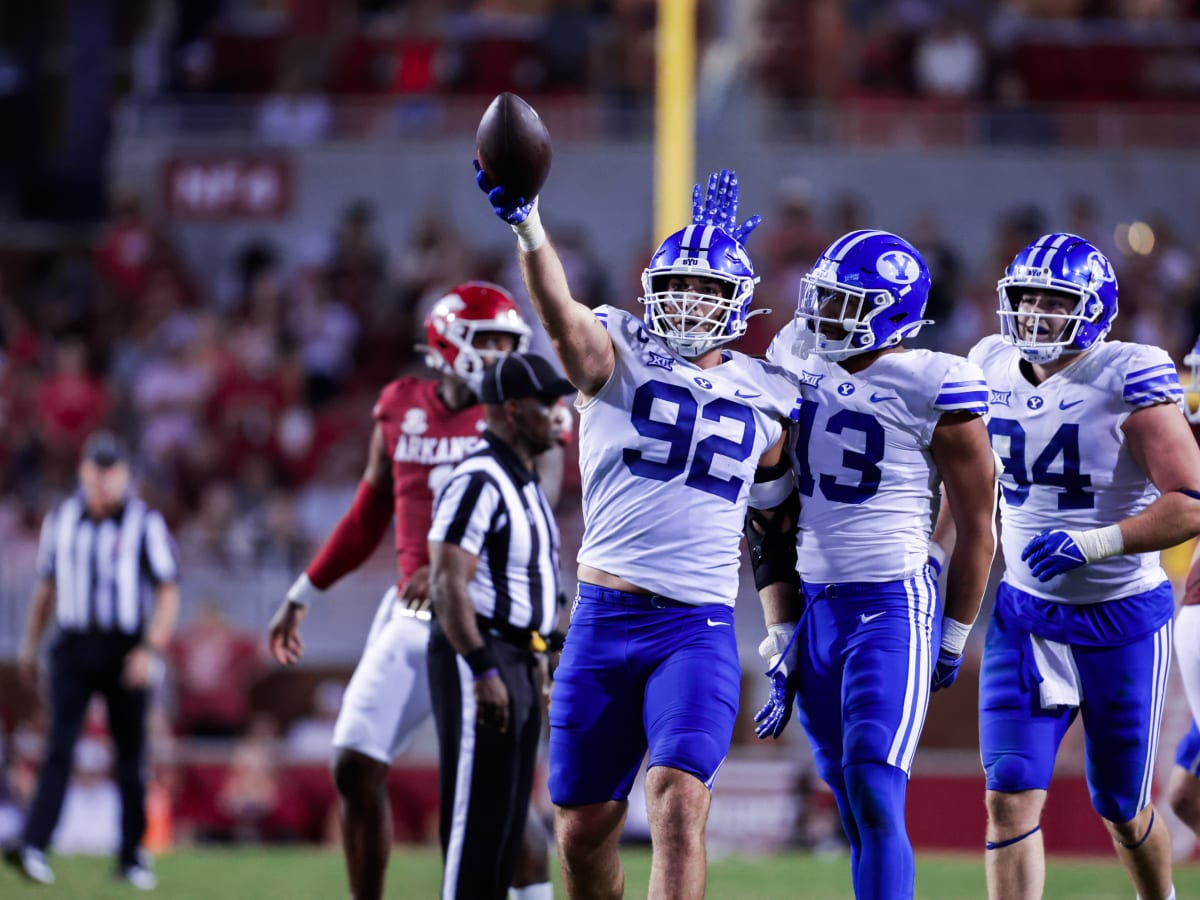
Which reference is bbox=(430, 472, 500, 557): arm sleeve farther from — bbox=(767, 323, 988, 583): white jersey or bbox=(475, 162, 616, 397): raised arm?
bbox=(767, 323, 988, 583): white jersey

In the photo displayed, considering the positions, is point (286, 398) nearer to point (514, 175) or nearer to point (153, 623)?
point (153, 623)

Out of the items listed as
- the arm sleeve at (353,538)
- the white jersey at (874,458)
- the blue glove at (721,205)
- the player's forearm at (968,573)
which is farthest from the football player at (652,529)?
the arm sleeve at (353,538)

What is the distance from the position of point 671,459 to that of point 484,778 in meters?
1.08

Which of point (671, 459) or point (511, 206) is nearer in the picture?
point (511, 206)

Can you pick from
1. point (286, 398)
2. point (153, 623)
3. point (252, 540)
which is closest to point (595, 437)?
point (153, 623)

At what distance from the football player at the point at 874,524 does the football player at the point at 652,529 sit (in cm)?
19

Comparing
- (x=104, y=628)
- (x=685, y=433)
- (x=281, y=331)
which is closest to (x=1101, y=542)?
(x=685, y=433)

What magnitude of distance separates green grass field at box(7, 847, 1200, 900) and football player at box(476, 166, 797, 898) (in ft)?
10.8

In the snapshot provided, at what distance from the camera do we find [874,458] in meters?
4.73

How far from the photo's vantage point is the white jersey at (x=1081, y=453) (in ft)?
16.8

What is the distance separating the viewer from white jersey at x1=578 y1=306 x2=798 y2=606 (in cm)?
468

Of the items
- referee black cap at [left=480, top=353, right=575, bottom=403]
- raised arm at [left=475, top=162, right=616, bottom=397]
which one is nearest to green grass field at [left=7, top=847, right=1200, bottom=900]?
referee black cap at [left=480, top=353, right=575, bottom=403]

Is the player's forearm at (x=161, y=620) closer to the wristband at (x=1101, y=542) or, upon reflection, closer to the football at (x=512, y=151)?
the football at (x=512, y=151)

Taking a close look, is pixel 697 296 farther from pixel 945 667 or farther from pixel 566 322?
pixel 945 667
